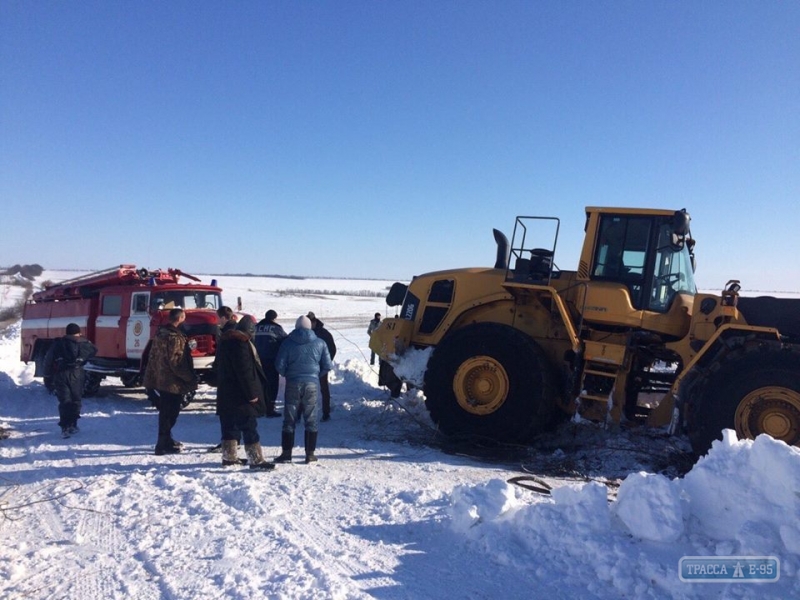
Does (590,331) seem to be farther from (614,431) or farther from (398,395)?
(398,395)

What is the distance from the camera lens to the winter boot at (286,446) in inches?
257

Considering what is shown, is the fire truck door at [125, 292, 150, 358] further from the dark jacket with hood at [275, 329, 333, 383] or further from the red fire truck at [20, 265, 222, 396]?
the dark jacket with hood at [275, 329, 333, 383]

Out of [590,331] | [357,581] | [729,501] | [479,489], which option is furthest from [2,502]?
[590,331]

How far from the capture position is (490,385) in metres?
7.60

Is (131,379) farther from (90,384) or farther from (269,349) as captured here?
(269,349)

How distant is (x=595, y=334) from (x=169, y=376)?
5.37m

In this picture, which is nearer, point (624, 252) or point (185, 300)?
point (624, 252)

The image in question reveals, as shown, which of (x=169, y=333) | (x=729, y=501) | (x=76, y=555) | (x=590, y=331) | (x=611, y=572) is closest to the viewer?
(x=611, y=572)

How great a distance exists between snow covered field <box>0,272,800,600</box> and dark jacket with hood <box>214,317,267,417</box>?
656mm

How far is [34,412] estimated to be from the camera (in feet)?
32.4

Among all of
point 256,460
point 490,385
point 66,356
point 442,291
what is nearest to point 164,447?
point 256,460

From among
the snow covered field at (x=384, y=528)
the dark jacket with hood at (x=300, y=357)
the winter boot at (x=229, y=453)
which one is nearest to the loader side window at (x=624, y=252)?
the snow covered field at (x=384, y=528)

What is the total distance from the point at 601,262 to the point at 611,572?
15.9 feet

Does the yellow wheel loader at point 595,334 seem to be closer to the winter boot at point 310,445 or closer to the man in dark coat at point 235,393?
the winter boot at point 310,445
